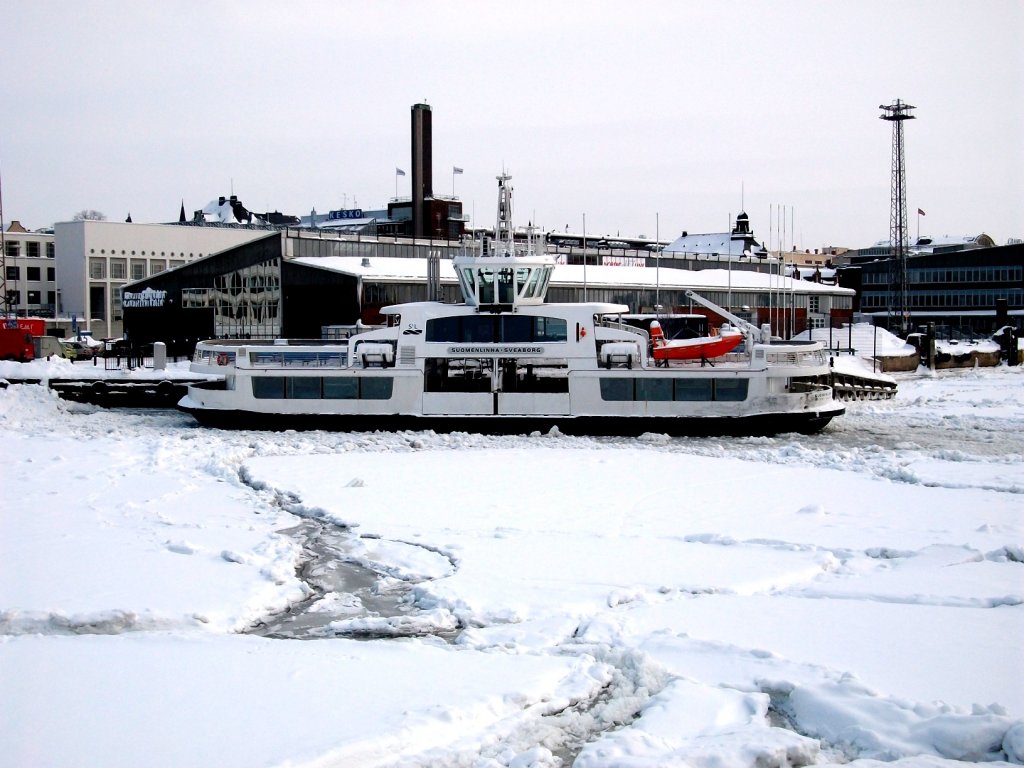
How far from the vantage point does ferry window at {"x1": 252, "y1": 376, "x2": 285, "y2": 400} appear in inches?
1159

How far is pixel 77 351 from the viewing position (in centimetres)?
4997

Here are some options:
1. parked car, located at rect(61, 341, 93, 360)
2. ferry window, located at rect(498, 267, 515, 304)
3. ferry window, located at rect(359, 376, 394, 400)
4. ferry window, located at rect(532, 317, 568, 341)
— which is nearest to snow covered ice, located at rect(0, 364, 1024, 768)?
ferry window, located at rect(359, 376, 394, 400)

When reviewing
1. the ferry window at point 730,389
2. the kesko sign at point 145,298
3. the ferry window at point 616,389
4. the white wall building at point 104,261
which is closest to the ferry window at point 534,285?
the ferry window at point 616,389

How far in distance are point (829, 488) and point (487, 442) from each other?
10086mm

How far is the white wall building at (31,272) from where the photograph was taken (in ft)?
232

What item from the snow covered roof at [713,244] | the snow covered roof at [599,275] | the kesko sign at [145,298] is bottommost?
the kesko sign at [145,298]

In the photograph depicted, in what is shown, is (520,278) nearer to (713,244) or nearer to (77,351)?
(77,351)

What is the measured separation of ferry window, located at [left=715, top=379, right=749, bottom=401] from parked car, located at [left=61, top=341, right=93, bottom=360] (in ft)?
111

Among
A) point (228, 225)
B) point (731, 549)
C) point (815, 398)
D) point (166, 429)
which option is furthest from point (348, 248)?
point (731, 549)

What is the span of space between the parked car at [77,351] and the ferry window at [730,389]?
33705mm

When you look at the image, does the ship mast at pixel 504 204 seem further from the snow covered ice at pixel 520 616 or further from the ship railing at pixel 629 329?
the snow covered ice at pixel 520 616

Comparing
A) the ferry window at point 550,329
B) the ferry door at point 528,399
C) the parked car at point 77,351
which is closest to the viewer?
the ferry door at point 528,399

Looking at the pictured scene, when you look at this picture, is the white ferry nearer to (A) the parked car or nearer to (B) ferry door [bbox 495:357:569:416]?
(B) ferry door [bbox 495:357:569:416]

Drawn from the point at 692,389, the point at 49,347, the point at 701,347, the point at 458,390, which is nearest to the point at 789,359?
the point at 692,389
